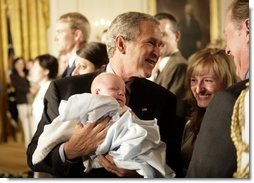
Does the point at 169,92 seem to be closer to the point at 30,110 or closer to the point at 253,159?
the point at 253,159

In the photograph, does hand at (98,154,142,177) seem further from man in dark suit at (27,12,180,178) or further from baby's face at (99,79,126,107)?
baby's face at (99,79,126,107)

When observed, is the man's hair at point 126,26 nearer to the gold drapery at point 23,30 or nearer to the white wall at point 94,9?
the white wall at point 94,9

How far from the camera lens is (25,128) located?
1873 mm

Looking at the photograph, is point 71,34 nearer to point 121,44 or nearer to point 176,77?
point 121,44

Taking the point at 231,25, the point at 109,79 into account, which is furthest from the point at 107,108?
the point at 231,25

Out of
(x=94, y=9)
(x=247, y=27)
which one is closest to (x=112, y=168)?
(x=94, y=9)

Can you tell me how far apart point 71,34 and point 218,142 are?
0.85m

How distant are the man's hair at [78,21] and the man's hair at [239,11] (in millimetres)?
639

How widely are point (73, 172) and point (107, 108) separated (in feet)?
1.18

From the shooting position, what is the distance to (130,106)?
1828 mm

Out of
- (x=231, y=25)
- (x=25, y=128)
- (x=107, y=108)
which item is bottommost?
(x=25, y=128)

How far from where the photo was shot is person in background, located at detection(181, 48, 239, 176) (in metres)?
1.81

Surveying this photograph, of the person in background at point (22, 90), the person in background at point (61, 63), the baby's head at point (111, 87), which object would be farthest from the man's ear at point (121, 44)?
the person in background at point (22, 90)

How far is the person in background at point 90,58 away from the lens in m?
1.85
